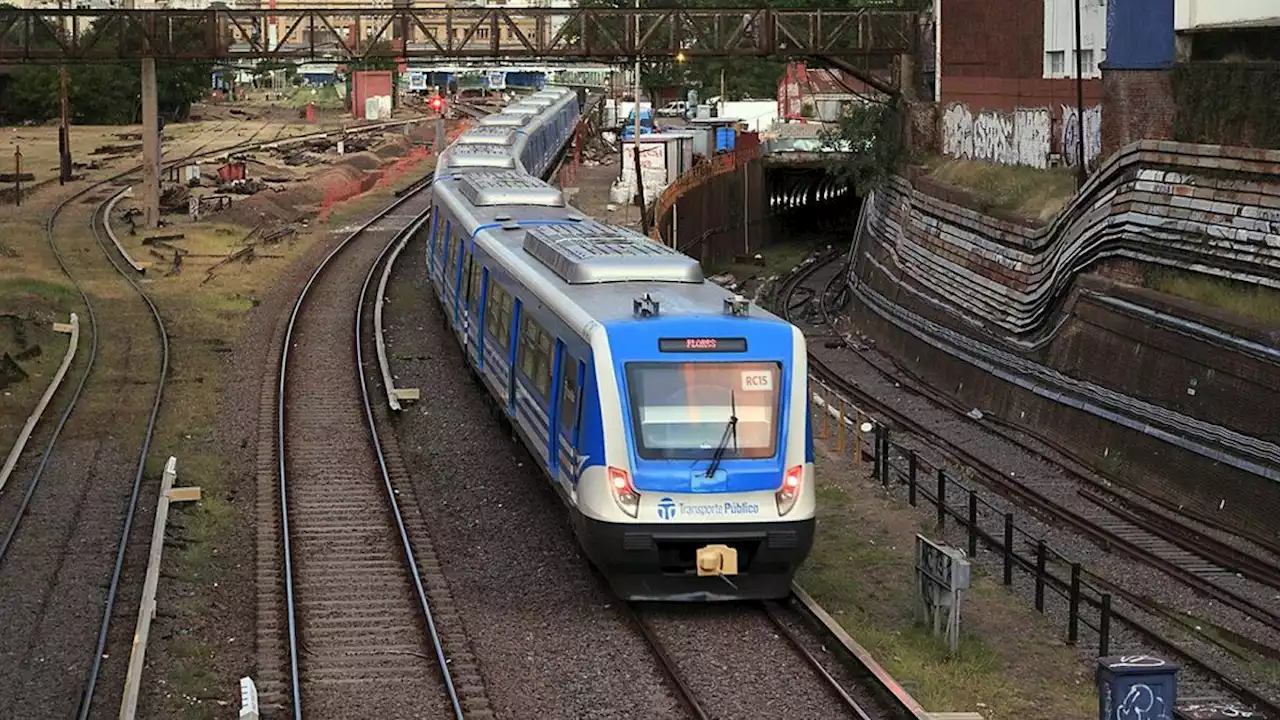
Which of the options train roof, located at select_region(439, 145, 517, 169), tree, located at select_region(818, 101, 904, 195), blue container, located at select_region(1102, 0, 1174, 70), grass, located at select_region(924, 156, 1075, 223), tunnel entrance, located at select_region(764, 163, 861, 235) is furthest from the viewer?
tunnel entrance, located at select_region(764, 163, 861, 235)

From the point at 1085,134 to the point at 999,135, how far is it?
537cm

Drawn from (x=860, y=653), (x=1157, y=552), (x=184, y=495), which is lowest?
(x=1157, y=552)

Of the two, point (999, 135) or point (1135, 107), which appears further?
point (999, 135)

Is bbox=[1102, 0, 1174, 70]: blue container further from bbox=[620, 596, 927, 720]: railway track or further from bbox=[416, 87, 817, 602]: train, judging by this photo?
bbox=[620, 596, 927, 720]: railway track

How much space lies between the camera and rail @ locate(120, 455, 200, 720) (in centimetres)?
1224

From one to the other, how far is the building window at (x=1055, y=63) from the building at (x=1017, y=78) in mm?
19

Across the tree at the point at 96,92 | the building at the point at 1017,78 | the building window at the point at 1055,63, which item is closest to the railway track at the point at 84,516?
the building at the point at 1017,78

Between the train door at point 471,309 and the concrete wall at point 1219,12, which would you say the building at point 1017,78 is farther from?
the train door at point 471,309

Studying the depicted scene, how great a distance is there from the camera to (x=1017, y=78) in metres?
38.0

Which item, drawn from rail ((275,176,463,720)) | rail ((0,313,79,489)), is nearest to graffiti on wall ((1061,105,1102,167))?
→ rail ((275,176,463,720))

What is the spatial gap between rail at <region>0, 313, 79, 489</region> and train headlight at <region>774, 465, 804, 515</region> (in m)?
8.98

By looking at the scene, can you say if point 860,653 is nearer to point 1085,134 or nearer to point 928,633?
point 928,633

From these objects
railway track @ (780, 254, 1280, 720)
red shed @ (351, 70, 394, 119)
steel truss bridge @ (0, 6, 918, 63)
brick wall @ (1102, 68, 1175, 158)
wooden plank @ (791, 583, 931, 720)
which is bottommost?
railway track @ (780, 254, 1280, 720)

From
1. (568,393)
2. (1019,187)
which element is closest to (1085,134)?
(1019,187)
